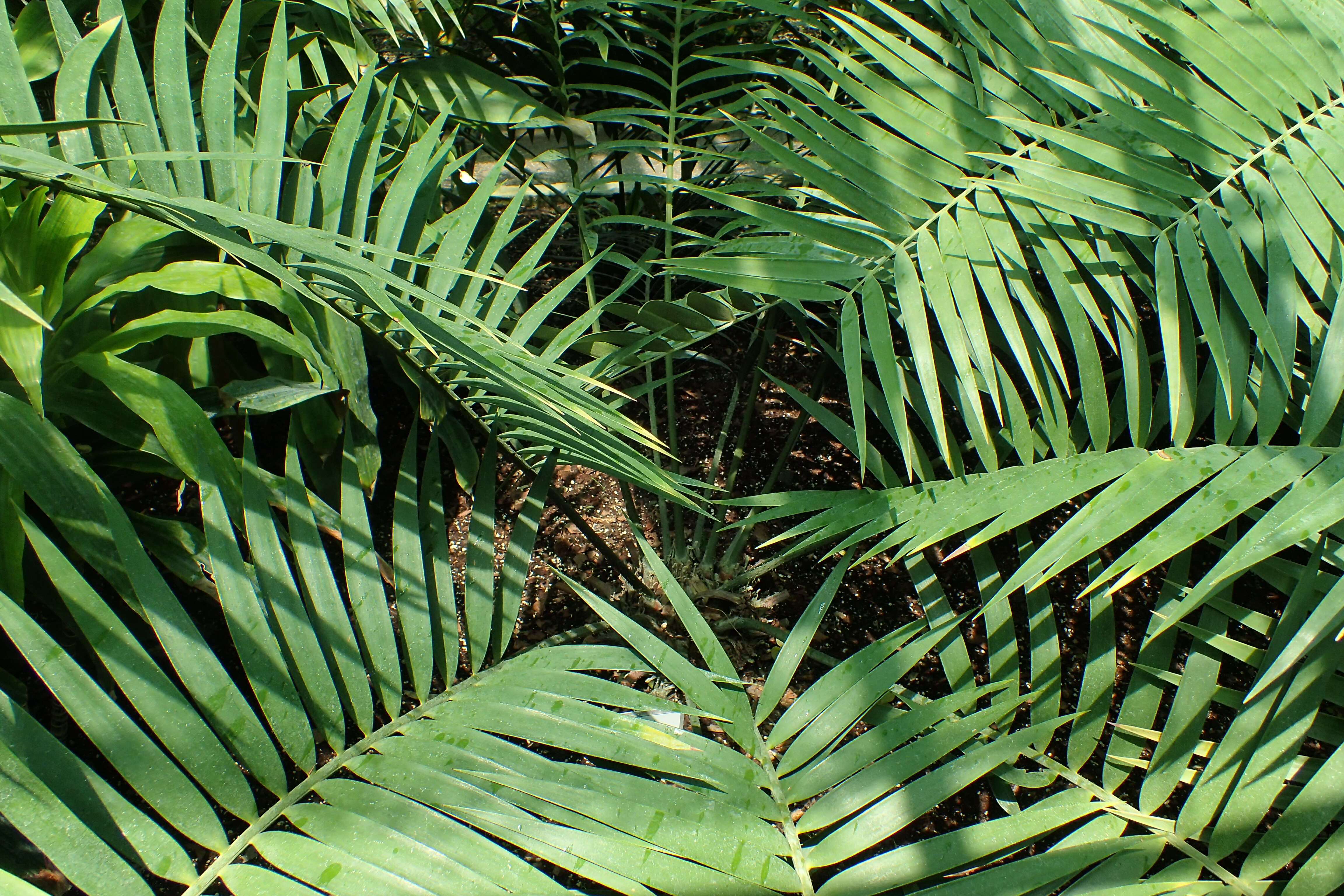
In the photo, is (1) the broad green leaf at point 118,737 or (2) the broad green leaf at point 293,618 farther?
(2) the broad green leaf at point 293,618

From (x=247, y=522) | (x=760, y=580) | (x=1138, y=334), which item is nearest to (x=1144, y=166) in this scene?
(x=1138, y=334)

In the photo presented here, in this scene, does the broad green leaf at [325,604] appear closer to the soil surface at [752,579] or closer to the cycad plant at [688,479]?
the cycad plant at [688,479]

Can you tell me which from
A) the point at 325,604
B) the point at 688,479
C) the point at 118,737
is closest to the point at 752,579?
the point at 688,479

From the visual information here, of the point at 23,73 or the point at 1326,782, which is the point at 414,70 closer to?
the point at 23,73

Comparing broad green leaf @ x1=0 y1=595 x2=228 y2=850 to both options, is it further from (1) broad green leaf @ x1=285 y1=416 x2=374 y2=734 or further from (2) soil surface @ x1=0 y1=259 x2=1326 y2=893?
(2) soil surface @ x1=0 y1=259 x2=1326 y2=893

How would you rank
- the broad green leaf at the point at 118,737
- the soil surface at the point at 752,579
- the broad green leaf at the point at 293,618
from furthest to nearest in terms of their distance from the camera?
the soil surface at the point at 752,579
the broad green leaf at the point at 293,618
the broad green leaf at the point at 118,737

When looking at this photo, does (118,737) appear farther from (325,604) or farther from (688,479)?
(688,479)

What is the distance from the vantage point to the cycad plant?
0.50 m

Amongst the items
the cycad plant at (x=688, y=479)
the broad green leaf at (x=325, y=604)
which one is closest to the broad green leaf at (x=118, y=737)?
the cycad plant at (x=688, y=479)

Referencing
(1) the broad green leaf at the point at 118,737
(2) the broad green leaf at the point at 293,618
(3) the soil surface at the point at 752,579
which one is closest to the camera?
(1) the broad green leaf at the point at 118,737

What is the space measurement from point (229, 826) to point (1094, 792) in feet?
2.77

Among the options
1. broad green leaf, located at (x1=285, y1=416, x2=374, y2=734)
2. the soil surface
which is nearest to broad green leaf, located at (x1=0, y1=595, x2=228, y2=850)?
broad green leaf, located at (x1=285, y1=416, x2=374, y2=734)

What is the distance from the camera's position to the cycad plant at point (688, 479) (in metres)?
0.50

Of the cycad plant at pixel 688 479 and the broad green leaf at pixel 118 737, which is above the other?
the cycad plant at pixel 688 479
